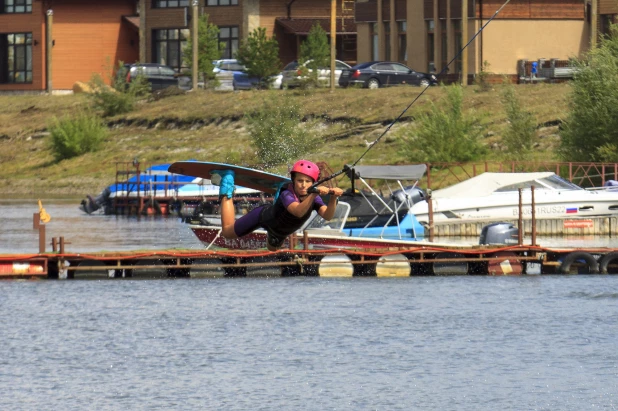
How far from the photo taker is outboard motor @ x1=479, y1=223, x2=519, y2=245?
46812 mm

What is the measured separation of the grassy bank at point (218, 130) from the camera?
73.3 metres

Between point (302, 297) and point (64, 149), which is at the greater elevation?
point (64, 149)

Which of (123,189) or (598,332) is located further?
(123,189)

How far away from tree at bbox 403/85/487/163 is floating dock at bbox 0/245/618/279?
21.5 metres

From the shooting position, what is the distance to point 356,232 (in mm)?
47438

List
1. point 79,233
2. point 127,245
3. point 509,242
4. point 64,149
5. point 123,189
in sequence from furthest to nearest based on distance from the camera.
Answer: point 64,149
point 123,189
point 79,233
point 127,245
point 509,242

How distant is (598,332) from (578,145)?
2496 centimetres

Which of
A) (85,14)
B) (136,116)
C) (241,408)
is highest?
(85,14)

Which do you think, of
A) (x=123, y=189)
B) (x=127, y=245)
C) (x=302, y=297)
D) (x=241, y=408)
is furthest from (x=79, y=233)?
(x=241, y=408)

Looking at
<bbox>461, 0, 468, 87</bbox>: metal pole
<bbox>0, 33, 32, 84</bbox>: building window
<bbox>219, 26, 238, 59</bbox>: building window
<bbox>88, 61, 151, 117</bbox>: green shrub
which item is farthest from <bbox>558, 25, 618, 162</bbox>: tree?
<bbox>0, 33, 32, 84</bbox>: building window

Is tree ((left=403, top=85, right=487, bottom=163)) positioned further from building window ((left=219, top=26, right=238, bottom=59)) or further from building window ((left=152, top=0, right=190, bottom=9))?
building window ((left=152, top=0, right=190, bottom=9))

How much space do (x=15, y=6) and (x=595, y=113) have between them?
184 ft

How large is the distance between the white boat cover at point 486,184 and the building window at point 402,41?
39206 mm

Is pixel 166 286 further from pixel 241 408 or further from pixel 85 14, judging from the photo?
pixel 85 14
